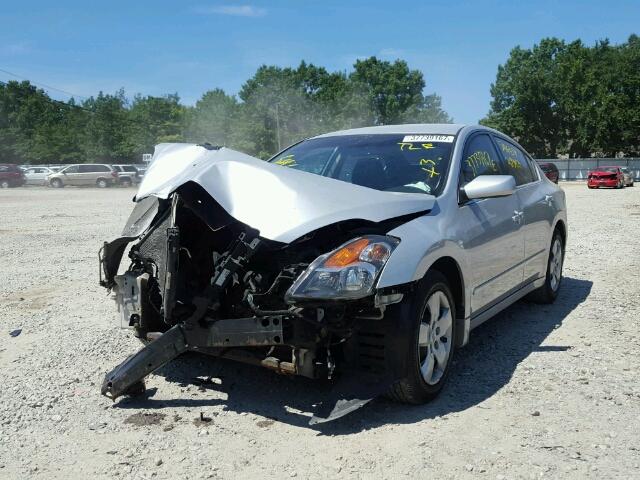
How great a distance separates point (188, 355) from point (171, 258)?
144cm

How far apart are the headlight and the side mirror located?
1.10 meters

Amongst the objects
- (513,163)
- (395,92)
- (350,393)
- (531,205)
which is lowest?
(350,393)

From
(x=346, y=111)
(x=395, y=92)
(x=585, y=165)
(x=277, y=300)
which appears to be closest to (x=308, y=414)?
(x=277, y=300)

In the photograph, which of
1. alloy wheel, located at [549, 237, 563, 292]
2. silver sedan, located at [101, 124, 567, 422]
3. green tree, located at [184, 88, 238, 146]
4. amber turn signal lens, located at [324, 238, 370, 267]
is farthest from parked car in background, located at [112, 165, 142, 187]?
amber turn signal lens, located at [324, 238, 370, 267]

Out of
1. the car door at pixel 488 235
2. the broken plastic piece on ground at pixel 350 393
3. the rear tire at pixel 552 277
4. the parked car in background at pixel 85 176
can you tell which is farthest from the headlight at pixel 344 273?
the parked car in background at pixel 85 176

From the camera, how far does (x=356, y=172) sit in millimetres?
4809

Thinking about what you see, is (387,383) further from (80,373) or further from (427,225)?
(80,373)

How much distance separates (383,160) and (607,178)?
36.1 metres

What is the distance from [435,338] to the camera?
3955mm

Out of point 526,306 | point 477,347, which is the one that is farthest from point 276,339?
point 526,306

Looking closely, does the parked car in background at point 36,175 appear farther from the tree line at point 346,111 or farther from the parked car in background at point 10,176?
the tree line at point 346,111

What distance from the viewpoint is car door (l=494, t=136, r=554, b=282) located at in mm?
5535

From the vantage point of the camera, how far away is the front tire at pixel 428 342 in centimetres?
361

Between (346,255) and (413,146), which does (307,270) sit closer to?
(346,255)
